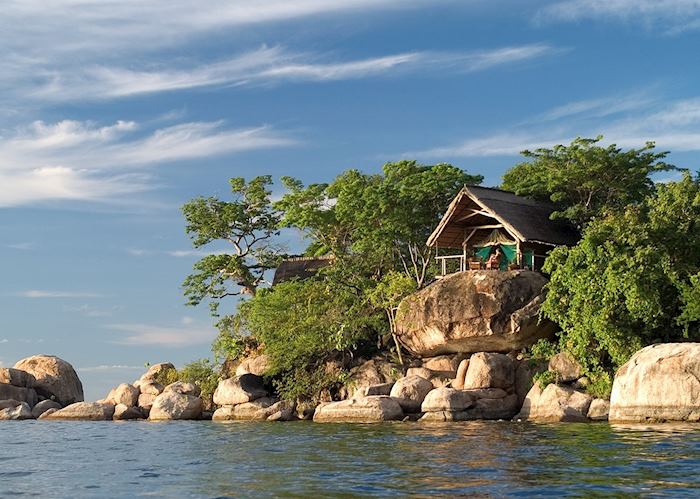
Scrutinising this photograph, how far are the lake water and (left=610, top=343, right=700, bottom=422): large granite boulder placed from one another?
1.44m

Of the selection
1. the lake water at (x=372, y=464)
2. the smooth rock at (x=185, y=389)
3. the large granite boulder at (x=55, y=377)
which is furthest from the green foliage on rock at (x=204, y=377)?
the lake water at (x=372, y=464)

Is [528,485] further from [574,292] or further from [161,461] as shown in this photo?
[574,292]

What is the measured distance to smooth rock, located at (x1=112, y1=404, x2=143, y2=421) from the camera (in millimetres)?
32594

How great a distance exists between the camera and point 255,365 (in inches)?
1302

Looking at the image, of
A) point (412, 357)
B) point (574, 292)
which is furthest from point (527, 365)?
point (412, 357)

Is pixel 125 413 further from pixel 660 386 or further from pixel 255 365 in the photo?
pixel 660 386

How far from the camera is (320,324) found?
31.2 m

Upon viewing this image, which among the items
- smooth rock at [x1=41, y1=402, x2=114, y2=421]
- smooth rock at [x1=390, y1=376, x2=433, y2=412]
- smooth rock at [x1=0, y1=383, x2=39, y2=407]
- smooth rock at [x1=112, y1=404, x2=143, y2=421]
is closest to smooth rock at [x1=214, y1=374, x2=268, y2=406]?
smooth rock at [x1=112, y1=404, x2=143, y2=421]

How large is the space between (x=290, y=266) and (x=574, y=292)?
16366 mm

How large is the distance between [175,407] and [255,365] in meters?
3.42

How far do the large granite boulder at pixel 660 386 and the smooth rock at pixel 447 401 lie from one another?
4359 mm

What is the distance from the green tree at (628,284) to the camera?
24.2 m

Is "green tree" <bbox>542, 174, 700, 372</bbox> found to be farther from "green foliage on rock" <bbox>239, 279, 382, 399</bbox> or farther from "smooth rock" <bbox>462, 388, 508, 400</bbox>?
"green foliage on rock" <bbox>239, 279, 382, 399</bbox>

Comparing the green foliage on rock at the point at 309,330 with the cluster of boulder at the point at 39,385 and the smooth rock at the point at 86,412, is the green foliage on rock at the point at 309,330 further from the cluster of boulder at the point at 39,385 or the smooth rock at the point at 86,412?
the cluster of boulder at the point at 39,385
